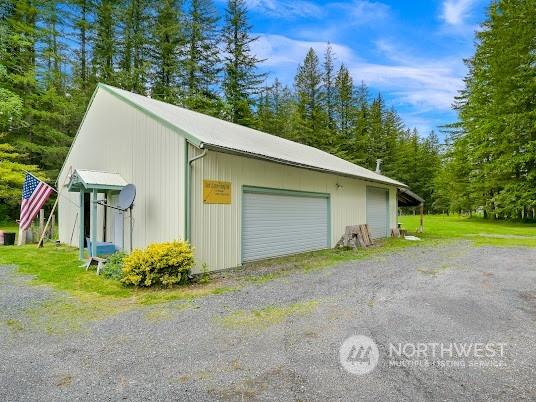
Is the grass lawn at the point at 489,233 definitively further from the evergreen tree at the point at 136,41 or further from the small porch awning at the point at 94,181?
the evergreen tree at the point at 136,41

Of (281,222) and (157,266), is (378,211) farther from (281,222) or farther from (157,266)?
(157,266)

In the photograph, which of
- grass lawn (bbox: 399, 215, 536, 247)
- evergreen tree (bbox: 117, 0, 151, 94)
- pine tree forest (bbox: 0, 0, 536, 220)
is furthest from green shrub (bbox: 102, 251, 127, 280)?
evergreen tree (bbox: 117, 0, 151, 94)

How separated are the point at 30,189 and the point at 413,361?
1329 cm

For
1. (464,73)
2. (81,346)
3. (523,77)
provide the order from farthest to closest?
(464,73), (523,77), (81,346)

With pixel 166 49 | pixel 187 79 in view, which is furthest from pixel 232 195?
pixel 166 49

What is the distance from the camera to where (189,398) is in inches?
106

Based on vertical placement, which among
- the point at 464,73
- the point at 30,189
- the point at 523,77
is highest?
the point at 464,73

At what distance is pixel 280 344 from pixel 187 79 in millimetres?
22490

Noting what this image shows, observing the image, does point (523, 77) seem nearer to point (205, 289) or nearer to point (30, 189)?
point (205, 289)

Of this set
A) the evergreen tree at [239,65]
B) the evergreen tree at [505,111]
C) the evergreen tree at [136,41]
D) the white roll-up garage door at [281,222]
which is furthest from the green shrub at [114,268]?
the evergreen tree at [505,111]

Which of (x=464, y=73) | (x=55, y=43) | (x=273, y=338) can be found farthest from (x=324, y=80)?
(x=273, y=338)

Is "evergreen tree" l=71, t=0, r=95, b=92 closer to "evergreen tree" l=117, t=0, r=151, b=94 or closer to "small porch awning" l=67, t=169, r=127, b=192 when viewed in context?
"evergreen tree" l=117, t=0, r=151, b=94

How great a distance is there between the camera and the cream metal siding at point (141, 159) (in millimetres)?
7586

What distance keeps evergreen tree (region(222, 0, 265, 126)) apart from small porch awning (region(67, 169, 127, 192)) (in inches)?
666
